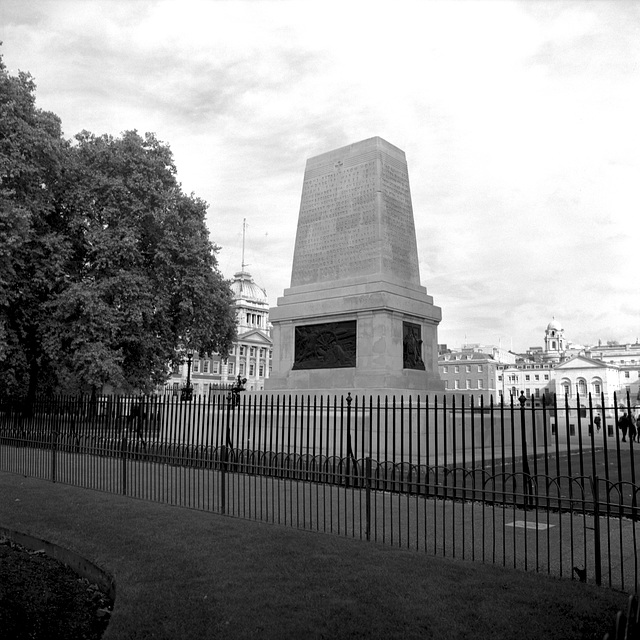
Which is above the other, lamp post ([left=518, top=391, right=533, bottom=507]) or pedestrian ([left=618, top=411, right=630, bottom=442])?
lamp post ([left=518, top=391, right=533, bottom=507])

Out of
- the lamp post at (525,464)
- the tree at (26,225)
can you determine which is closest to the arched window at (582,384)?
the tree at (26,225)

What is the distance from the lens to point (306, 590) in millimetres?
6434

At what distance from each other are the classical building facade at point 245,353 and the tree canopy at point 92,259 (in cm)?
6424

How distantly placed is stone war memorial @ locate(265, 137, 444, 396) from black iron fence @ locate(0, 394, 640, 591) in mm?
2302

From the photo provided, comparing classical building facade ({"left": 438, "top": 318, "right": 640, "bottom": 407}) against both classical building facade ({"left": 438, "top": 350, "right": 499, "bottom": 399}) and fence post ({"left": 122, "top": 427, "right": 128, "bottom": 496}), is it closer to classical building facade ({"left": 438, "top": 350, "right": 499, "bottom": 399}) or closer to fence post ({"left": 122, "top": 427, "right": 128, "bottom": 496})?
classical building facade ({"left": 438, "top": 350, "right": 499, "bottom": 399})

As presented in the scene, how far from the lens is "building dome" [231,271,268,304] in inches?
4483

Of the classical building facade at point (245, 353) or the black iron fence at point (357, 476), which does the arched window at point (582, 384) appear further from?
the black iron fence at point (357, 476)

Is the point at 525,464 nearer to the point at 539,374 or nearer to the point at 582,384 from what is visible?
the point at 582,384

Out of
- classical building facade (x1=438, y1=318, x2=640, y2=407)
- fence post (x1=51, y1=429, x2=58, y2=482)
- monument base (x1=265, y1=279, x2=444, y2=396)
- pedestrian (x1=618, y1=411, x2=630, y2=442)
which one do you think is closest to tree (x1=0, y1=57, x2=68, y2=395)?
fence post (x1=51, y1=429, x2=58, y2=482)

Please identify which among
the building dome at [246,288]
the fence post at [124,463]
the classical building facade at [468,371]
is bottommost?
the fence post at [124,463]

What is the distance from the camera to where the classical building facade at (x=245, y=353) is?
96000 millimetres

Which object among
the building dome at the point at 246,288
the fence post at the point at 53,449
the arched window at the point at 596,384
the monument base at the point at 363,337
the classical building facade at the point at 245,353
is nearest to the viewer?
the fence post at the point at 53,449

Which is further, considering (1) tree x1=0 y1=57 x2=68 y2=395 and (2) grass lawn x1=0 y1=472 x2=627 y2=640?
(1) tree x1=0 y1=57 x2=68 y2=395

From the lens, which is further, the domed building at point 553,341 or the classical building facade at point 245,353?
the domed building at point 553,341
